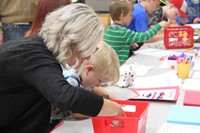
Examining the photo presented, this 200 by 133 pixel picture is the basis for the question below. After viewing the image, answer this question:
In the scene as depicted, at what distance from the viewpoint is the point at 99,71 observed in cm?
144

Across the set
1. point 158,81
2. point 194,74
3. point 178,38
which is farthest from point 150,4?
point 158,81

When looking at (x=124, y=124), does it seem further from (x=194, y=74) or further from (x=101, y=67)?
(x=194, y=74)

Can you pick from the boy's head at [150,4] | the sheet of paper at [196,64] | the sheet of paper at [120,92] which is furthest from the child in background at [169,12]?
the sheet of paper at [120,92]

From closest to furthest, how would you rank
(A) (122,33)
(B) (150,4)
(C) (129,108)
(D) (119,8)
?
(C) (129,108)
(A) (122,33)
(D) (119,8)
(B) (150,4)

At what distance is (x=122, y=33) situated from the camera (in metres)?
2.62

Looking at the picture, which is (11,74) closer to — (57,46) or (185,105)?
(57,46)

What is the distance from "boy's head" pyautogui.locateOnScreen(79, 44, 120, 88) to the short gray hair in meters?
0.31

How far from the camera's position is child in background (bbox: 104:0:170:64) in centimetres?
262

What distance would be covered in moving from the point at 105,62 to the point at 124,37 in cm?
124

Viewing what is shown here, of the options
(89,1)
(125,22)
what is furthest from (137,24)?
(89,1)

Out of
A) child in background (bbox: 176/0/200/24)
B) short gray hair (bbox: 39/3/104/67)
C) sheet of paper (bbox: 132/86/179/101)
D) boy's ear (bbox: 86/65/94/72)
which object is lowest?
child in background (bbox: 176/0/200/24)

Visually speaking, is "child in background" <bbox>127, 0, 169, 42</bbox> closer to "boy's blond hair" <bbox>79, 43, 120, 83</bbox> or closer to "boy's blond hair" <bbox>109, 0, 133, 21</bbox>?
"boy's blond hair" <bbox>109, 0, 133, 21</bbox>

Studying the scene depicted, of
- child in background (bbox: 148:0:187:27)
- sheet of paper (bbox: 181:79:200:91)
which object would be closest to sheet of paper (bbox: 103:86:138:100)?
sheet of paper (bbox: 181:79:200:91)

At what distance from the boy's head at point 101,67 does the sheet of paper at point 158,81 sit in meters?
0.35
